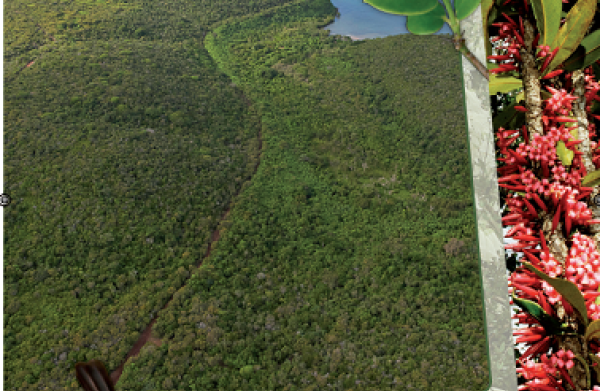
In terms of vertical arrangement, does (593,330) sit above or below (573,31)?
below

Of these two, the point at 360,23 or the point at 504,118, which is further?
the point at 360,23

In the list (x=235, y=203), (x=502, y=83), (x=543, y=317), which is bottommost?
(x=235, y=203)

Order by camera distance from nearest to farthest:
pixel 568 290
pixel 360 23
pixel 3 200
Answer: pixel 568 290 → pixel 3 200 → pixel 360 23

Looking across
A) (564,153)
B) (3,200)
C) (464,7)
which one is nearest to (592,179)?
(564,153)

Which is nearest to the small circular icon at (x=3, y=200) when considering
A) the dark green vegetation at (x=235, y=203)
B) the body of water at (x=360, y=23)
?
the dark green vegetation at (x=235, y=203)

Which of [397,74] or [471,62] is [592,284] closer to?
[471,62]

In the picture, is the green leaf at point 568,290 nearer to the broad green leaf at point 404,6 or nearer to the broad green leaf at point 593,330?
the broad green leaf at point 593,330

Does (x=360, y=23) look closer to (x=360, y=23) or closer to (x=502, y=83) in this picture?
(x=360, y=23)

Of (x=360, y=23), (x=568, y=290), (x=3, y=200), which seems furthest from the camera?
(x=360, y=23)
